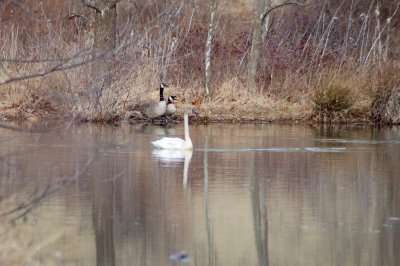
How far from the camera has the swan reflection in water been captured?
47.3 feet

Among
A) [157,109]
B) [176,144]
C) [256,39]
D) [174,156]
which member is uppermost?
[256,39]

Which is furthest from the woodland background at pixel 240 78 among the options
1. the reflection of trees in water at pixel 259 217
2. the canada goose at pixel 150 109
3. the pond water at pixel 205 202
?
the reflection of trees in water at pixel 259 217

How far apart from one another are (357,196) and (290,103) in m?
12.4

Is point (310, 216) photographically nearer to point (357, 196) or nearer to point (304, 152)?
point (357, 196)

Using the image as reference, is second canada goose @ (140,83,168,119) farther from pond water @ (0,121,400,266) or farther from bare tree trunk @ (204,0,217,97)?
pond water @ (0,121,400,266)

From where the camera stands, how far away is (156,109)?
72.1 feet

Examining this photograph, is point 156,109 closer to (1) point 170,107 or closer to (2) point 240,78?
(1) point 170,107

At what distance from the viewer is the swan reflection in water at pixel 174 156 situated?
14.4m

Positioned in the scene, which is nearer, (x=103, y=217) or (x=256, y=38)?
(x=103, y=217)

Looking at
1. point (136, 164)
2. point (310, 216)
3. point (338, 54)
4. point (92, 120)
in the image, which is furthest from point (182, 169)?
point (338, 54)

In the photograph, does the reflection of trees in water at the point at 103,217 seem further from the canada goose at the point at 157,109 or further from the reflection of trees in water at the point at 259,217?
the canada goose at the point at 157,109

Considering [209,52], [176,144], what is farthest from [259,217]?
[209,52]

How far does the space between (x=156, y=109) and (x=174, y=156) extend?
23.1 feet

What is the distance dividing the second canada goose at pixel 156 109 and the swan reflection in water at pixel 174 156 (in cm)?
623
